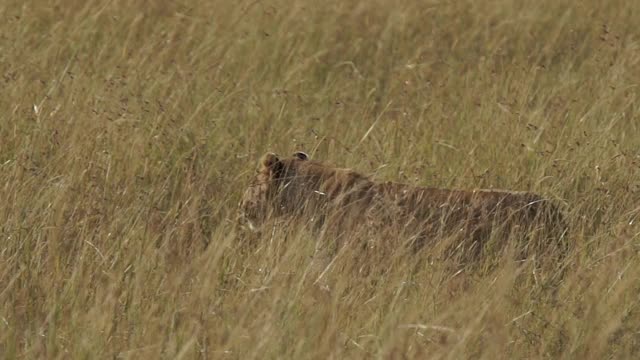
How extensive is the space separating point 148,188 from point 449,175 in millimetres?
1212

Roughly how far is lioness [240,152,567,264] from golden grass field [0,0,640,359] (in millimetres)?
140

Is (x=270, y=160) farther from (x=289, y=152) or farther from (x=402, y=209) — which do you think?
(x=289, y=152)

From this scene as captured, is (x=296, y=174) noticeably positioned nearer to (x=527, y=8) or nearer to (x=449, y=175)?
(x=449, y=175)

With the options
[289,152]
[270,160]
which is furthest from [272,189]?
[289,152]

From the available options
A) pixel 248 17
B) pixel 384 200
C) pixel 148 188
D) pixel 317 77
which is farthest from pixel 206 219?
pixel 248 17

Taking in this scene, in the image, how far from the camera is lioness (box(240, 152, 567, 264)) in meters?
4.54

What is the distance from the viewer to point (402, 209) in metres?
4.65

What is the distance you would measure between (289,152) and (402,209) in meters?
1.24

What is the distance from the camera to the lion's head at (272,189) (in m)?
4.90

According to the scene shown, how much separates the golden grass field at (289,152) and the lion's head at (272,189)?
0.11 metres

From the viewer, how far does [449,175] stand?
5.45m

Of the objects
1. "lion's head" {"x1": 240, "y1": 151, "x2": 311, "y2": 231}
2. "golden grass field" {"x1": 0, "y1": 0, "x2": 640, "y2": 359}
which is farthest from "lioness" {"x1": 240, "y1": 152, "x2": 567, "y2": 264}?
"golden grass field" {"x1": 0, "y1": 0, "x2": 640, "y2": 359}

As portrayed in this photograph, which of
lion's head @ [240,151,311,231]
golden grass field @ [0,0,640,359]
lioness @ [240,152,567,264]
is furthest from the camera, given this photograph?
lion's head @ [240,151,311,231]

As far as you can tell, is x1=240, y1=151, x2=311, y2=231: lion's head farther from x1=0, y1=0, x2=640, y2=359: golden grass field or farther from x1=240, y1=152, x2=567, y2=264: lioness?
x1=0, y1=0, x2=640, y2=359: golden grass field
